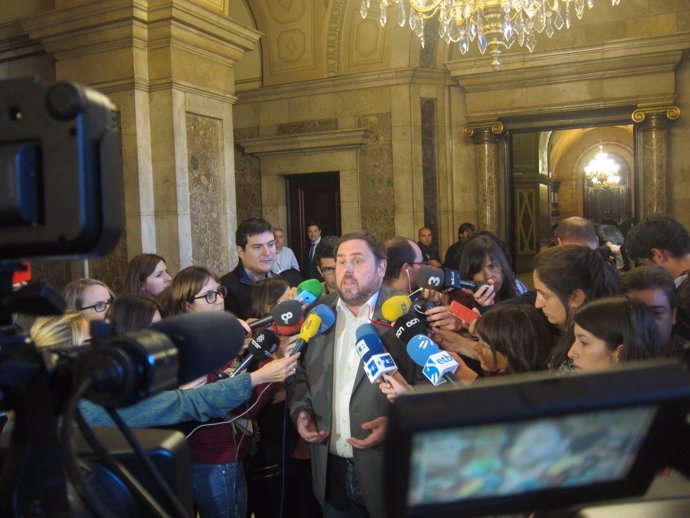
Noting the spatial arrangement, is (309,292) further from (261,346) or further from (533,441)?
(533,441)

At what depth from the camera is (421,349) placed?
2.35 m

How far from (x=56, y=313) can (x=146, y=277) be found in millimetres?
3268

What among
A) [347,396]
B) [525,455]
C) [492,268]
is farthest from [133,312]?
[525,455]

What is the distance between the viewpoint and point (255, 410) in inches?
114

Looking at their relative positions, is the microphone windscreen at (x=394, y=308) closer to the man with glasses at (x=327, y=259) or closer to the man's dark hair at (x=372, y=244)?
the man's dark hair at (x=372, y=244)

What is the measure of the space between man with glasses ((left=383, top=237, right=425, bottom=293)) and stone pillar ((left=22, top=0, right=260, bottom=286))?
2737mm

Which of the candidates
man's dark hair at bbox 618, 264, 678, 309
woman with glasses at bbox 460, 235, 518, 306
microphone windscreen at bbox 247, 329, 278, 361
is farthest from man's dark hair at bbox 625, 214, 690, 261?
microphone windscreen at bbox 247, 329, 278, 361

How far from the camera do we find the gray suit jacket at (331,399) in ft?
8.41

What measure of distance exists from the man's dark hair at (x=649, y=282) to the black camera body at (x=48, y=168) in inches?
94.8

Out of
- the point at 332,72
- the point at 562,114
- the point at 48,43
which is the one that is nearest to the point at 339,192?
the point at 332,72

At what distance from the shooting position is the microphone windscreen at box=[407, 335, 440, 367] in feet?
7.67

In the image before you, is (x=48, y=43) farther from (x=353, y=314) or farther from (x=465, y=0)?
(x=353, y=314)

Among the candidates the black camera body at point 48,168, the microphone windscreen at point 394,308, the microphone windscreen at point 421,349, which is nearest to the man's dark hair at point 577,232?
the microphone windscreen at point 394,308

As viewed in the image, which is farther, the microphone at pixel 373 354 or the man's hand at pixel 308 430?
the man's hand at pixel 308 430
